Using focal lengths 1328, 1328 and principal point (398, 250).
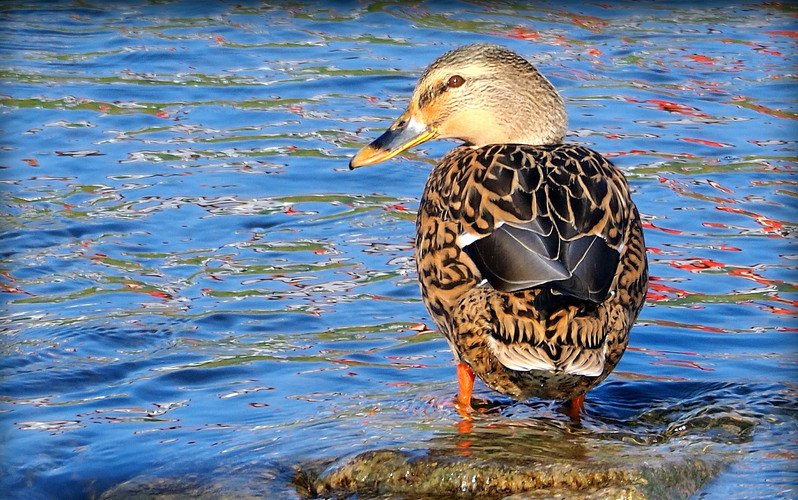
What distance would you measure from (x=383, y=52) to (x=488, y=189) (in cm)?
739

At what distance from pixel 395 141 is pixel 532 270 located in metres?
2.09

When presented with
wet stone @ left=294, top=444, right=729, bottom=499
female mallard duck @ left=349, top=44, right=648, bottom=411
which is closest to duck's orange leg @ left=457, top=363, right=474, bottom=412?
female mallard duck @ left=349, top=44, right=648, bottom=411

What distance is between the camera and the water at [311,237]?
5891 mm

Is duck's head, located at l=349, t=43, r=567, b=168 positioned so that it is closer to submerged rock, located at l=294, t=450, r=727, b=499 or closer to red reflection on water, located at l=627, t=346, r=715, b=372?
red reflection on water, located at l=627, t=346, r=715, b=372

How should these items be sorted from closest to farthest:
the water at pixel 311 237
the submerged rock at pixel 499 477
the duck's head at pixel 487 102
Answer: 1. the submerged rock at pixel 499 477
2. the water at pixel 311 237
3. the duck's head at pixel 487 102

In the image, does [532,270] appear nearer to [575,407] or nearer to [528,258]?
[528,258]

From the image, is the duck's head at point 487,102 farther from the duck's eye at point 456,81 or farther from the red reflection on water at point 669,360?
the red reflection on water at point 669,360

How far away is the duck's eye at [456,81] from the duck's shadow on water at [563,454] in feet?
5.41

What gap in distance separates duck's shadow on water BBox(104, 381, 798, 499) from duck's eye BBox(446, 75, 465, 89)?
1648mm

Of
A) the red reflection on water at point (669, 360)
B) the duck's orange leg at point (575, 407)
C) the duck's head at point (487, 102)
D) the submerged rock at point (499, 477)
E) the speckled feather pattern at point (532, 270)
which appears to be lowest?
the red reflection on water at point (669, 360)

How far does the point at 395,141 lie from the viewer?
6969mm

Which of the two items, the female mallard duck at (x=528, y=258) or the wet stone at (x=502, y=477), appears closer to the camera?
the wet stone at (x=502, y=477)

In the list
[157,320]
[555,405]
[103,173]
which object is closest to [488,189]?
[555,405]

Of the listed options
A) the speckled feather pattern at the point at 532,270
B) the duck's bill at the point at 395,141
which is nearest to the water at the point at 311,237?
the speckled feather pattern at the point at 532,270
